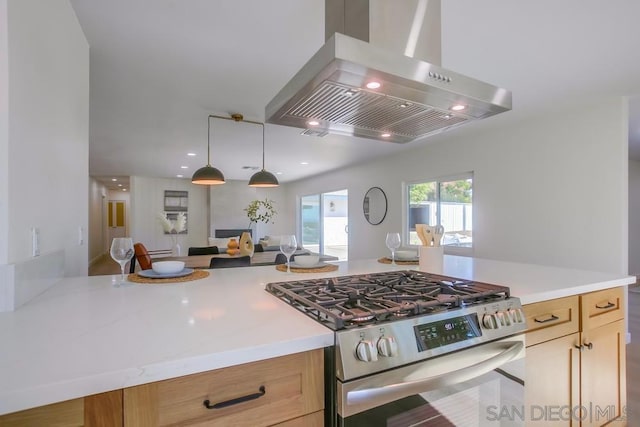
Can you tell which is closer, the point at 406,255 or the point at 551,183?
the point at 406,255

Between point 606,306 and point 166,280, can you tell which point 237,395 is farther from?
point 606,306

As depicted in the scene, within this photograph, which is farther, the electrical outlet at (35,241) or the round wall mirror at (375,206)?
the round wall mirror at (375,206)

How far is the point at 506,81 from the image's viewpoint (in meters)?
2.39

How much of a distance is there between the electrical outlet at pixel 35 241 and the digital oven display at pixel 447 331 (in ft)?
4.42

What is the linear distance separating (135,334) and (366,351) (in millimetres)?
596

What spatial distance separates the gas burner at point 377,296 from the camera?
3.00ft

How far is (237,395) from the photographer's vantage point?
2.42ft

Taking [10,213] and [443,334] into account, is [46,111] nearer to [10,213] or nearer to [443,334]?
[10,213]

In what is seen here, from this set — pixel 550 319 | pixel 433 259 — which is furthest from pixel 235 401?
pixel 550 319

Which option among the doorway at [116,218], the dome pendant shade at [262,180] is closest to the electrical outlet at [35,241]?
the dome pendant shade at [262,180]

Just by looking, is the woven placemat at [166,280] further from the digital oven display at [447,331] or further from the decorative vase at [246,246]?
the decorative vase at [246,246]

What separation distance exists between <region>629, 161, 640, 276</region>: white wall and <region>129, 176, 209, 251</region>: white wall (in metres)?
9.37

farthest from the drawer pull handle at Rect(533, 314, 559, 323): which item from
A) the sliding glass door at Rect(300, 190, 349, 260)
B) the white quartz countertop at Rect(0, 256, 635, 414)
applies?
the sliding glass door at Rect(300, 190, 349, 260)

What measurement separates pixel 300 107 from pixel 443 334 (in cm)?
104
